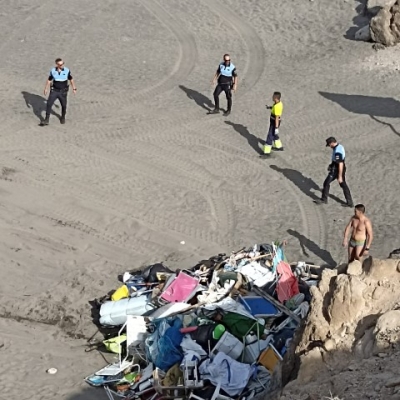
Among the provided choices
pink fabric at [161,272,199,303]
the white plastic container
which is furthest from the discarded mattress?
the white plastic container

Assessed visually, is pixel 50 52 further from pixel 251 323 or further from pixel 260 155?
pixel 251 323

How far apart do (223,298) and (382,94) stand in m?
10.3

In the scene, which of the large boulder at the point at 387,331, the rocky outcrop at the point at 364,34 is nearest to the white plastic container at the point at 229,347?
the large boulder at the point at 387,331

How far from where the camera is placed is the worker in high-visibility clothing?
60.0ft

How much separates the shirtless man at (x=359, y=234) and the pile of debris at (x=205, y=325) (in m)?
0.85

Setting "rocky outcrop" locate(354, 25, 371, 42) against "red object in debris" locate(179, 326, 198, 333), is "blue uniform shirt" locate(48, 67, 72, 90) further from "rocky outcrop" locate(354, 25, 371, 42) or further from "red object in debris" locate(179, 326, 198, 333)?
"rocky outcrop" locate(354, 25, 371, 42)

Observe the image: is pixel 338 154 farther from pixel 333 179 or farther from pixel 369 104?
pixel 369 104

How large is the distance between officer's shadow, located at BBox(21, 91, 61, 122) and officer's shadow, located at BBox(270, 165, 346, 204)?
19.7ft

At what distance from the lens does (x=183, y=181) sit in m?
17.7

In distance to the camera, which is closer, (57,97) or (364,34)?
(57,97)

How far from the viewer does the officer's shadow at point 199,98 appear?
833 inches

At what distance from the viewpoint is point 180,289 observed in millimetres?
13383

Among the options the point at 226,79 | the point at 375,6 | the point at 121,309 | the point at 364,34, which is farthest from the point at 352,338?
the point at 375,6

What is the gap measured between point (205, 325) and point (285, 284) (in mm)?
1746
